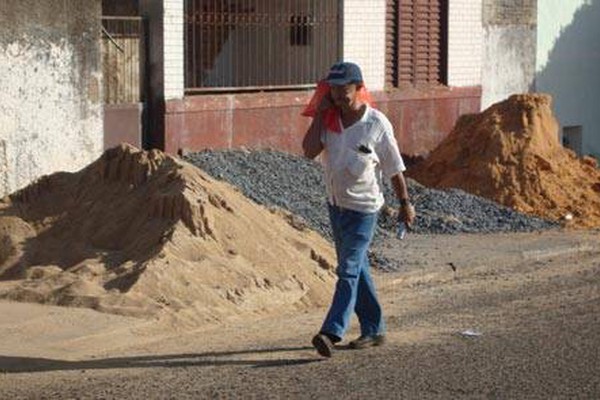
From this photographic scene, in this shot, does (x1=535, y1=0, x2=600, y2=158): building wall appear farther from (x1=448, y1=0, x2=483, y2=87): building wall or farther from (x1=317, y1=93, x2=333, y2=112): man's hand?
(x1=317, y1=93, x2=333, y2=112): man's hand

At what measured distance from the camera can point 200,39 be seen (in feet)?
56.3

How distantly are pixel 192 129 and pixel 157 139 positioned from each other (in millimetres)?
491

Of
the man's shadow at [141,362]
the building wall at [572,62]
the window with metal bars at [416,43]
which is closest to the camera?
the man's shadow at [141,362]

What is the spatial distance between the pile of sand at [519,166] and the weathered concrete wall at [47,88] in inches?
214

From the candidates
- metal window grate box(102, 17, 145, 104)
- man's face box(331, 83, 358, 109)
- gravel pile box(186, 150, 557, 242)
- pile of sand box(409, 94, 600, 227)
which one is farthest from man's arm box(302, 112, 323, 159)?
pile of sand box(409, 94, 600, 227)

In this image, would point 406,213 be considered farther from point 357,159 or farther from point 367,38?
point 367,38

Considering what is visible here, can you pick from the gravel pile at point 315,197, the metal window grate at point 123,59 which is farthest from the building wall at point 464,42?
the metal window grate at point 123,59

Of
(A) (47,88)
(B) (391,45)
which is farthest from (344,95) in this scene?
(B) (391,45)

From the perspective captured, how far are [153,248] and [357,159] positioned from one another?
2.44 meters

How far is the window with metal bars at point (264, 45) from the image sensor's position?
1742cm

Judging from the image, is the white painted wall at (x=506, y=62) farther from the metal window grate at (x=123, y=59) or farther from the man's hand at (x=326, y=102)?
the man's hand at (x=326, y=102)

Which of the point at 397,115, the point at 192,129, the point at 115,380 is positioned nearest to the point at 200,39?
the point at 192,129

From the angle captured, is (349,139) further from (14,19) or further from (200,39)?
(200,39)

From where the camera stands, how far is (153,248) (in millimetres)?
10734
